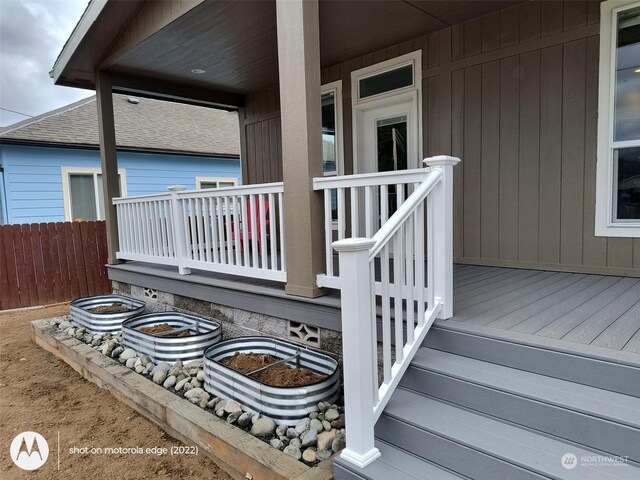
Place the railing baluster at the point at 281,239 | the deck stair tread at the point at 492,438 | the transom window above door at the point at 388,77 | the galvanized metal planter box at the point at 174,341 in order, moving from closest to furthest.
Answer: the deck stair tread at the point at 492,438 → the railing baluster at the point at 281,239 → the galvanized metal planter box at the point at 174,341 → the transom window above door at the point at 388,77

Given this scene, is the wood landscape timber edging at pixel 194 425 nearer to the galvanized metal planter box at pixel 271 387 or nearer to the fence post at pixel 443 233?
the galvanized metal planter box at pixel 271 387

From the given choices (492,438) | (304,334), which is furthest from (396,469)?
(304,334)

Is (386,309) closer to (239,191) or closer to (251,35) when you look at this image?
(239,191)

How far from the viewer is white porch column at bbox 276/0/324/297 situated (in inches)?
114

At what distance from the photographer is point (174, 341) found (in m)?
3.49

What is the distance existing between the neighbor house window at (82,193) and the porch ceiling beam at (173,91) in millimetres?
3910

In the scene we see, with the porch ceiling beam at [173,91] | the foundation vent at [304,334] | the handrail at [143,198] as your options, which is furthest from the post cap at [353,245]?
the porch ceiling beam at [173,91]

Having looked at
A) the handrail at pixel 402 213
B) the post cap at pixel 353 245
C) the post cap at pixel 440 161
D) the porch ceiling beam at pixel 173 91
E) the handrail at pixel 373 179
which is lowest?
the post cap at pixel 353 245

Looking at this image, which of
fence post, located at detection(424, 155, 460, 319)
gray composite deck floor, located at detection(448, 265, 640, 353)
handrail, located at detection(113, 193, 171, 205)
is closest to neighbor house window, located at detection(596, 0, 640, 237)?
gray composite deck floor, located at detection(448, 265, 640, 353)

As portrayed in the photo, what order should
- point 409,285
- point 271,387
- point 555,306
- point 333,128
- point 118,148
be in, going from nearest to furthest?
point 409,285 → point 271,387 → point 555,306 → point 333,128 → point 118,148

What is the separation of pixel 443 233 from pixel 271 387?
4.44 feet

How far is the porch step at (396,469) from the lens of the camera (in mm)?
1773

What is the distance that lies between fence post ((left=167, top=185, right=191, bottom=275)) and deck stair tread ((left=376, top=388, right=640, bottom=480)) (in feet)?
9.57

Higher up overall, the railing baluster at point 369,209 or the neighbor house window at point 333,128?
the neighbor house window at point 333,128
